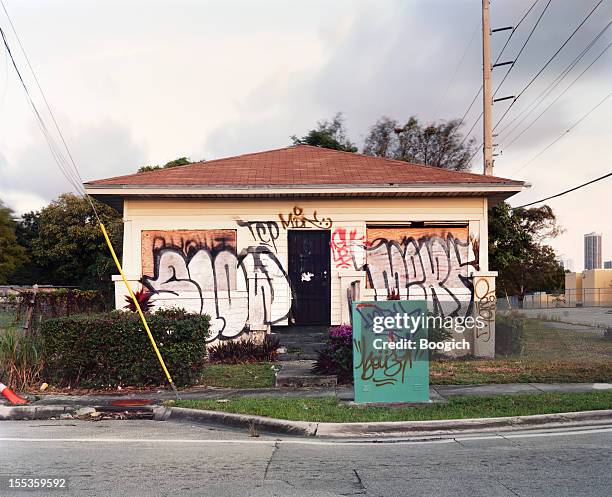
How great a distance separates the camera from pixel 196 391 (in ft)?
38.6

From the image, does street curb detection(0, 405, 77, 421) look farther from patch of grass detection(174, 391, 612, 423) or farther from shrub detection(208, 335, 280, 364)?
shrub detection(208, 335, 280, 364)

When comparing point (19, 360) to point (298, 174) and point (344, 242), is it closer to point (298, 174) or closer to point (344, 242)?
point (344, 242)

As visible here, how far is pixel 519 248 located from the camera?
29.1m

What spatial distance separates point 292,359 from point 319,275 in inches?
85.3

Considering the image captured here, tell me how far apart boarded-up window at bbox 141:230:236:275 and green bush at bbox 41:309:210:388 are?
3.70 m

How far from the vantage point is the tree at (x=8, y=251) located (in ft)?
140

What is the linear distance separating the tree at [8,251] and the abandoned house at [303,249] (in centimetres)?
3026

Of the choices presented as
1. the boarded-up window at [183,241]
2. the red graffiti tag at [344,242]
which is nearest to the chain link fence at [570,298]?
the red graffiti tag at [344,242]

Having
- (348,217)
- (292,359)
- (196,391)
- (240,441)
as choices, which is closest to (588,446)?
(240,441)

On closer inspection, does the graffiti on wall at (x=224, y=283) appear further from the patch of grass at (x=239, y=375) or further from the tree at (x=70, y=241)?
the tree at (x=70, y=241)

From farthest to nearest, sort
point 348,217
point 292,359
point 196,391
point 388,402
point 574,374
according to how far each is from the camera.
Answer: point 348,217
point 292,359
point 574,374
point 196,391
point 388,402

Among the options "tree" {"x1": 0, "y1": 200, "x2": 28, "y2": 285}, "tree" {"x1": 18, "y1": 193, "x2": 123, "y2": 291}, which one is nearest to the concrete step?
"tree" {"x1": 18, "y1": 193, "x2": 123, "y2": 291}

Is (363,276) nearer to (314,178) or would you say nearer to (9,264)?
(314,178)

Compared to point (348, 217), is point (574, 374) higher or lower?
lower
